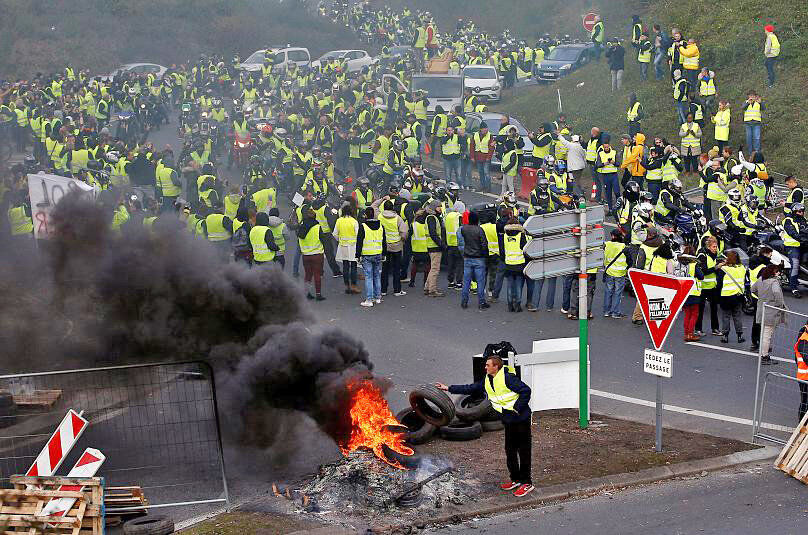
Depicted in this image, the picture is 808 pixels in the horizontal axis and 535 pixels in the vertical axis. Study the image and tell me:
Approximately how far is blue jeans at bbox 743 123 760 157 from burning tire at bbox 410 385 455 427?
15.8 metres

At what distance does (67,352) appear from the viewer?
14391mm

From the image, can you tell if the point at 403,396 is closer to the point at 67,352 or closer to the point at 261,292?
the point at 261,292

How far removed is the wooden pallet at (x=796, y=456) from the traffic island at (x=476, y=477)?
38 centimetres

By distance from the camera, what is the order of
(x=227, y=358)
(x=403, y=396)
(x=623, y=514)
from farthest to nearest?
(x=403, y=396), (x=227, y=358), (x=623, y=514)

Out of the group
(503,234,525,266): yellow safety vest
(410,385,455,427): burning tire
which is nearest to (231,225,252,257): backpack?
(503,234,525,266): yellow safety vest

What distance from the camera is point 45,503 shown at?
9.73 metres

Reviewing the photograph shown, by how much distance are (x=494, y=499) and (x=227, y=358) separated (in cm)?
352

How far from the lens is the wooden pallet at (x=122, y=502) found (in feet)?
34.3

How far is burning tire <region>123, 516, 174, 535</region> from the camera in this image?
→ 1015cm

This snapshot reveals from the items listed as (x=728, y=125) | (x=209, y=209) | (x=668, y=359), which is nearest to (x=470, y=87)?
(x=728, y=125)

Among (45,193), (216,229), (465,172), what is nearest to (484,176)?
(465,172)

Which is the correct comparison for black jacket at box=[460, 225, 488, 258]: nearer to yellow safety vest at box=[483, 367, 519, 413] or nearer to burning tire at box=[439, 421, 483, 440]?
burning tire at box=[439, 421, 483, 440]

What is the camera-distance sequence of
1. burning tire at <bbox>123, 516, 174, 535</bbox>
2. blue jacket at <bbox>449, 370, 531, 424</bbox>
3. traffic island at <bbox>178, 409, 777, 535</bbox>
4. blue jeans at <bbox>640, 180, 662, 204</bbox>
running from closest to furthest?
burning tire at <bbox>123, 516, 174, 535</bbox>, traffic island at <bbox>178, 409, 777, 535</bbox>, blue jacket at <bbox>449, 370, 531, 424</bbox>, blue jeans at <bbox>640, 180, 662, 204</bbox>

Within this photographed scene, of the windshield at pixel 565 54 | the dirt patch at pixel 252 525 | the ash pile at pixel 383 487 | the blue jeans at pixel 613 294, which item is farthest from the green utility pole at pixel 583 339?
the windshield at pixel 565 54
